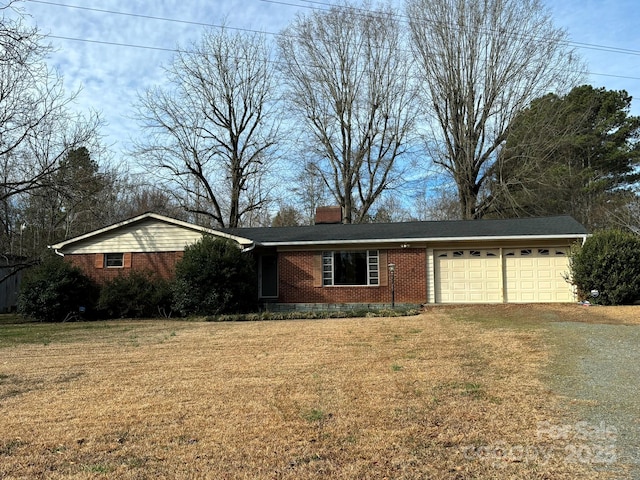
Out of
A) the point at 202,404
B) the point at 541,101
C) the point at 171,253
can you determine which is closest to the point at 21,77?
the point at 171,253

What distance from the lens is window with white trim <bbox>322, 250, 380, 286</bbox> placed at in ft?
55.3

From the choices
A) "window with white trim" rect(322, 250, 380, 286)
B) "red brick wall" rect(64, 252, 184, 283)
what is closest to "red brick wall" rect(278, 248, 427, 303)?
"window with white trim" rect(322, 250, 380, 286)

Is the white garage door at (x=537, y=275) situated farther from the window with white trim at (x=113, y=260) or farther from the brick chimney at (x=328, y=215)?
the window with white trim at (x=113, y=260)

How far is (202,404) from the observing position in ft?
17.3

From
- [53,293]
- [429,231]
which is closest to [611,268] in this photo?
[429,231]

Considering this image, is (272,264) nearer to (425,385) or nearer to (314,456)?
(425,385)

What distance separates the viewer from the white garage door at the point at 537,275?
1584cm

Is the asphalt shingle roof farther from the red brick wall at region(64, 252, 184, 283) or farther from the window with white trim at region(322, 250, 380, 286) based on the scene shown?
the red brick wall at region(64, 252, 184, 283)

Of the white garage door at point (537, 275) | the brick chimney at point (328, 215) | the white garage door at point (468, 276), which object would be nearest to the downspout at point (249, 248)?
the brick chimney at point (328, 215)

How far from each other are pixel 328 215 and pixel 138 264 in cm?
812

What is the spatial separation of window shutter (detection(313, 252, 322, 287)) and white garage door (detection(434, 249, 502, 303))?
395 cm

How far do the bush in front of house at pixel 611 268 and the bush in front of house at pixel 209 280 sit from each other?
33.6 feet

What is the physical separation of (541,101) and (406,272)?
13.9 metres

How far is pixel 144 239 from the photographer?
17609 mm
